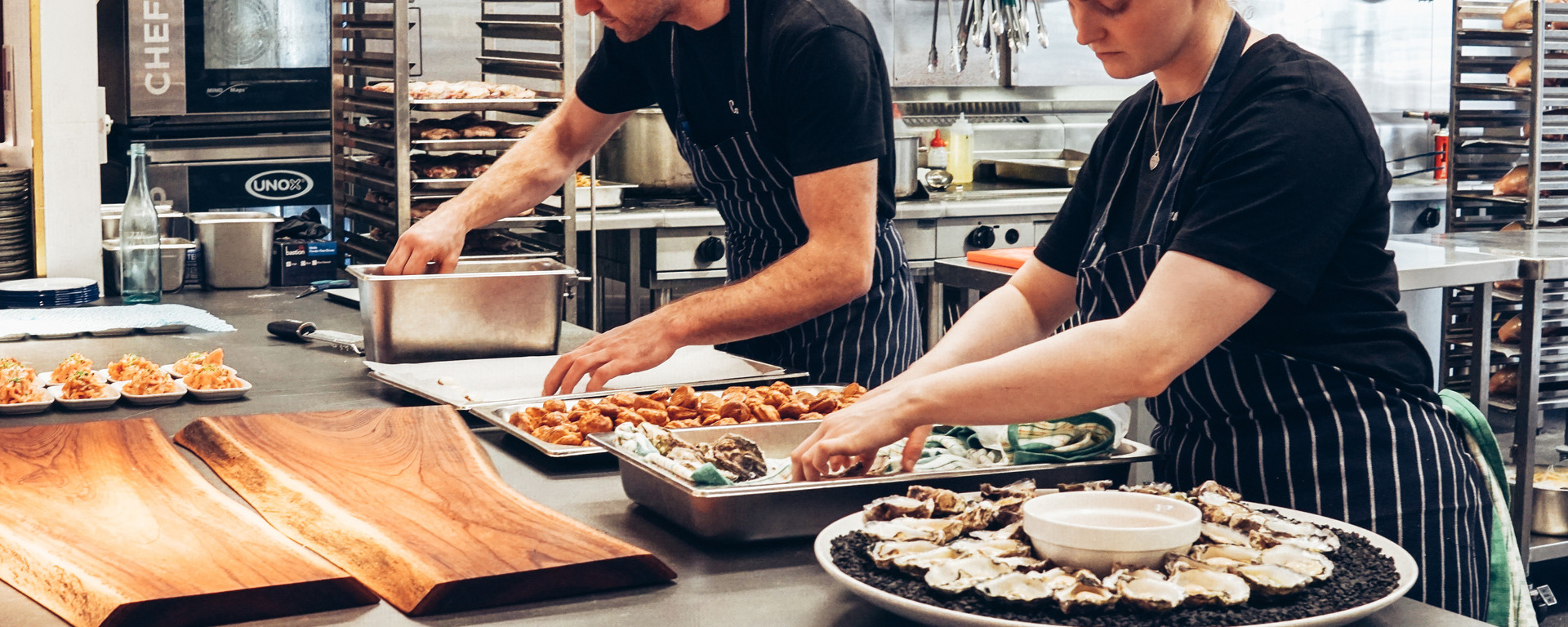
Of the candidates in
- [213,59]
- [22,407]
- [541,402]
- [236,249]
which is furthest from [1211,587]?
[213,59]

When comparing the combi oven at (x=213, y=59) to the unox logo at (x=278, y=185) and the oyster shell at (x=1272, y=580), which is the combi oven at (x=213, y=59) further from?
the oyster shell at (x=1272, y=580)

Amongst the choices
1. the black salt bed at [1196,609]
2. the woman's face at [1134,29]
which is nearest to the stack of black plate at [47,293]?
the woman's face at [1134,29]

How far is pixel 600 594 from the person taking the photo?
1.25m

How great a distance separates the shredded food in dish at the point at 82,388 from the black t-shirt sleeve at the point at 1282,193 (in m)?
1.54

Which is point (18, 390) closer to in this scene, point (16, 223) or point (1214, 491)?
point (16, 223)

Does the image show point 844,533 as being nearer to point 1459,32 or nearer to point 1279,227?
point 1279,227

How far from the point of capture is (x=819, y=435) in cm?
139

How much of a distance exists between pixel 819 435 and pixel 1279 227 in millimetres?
503

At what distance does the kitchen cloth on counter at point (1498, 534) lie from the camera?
1.67 m

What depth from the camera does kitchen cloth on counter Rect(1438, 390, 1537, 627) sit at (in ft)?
5.48

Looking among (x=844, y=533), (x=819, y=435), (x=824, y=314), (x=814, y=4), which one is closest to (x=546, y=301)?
(x=824, y=314)

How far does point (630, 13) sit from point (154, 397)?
911 mm

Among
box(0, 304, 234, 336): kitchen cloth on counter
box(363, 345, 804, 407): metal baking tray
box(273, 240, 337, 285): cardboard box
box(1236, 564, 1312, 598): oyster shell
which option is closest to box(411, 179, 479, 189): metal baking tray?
box(273, 240, 337, 285): cardboard box

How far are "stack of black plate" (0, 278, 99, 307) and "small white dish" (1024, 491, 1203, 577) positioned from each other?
8.29 ft
